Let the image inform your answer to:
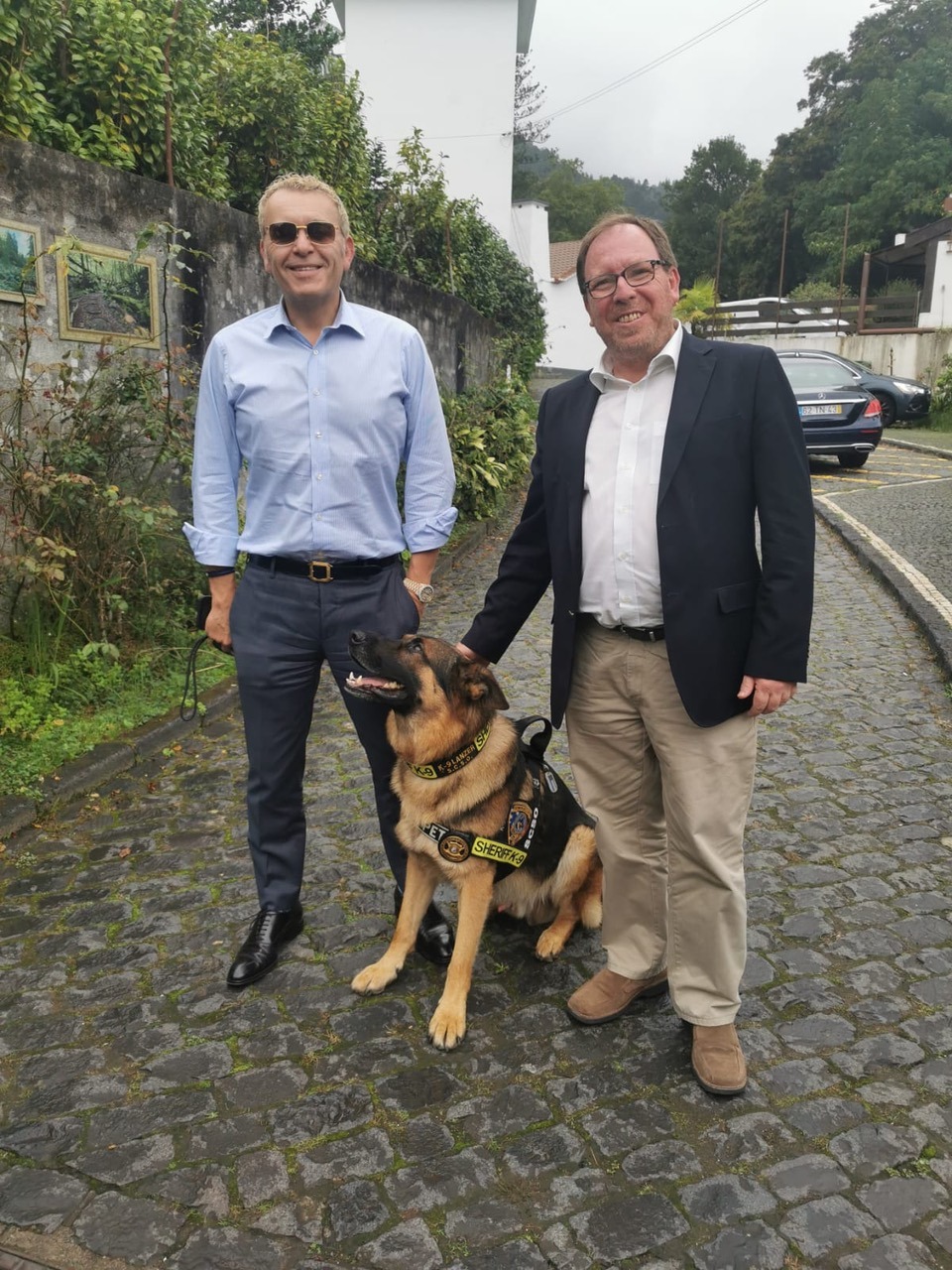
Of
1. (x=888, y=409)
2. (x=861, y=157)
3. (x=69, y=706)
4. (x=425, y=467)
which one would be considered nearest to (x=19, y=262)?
(x=69, y=706)

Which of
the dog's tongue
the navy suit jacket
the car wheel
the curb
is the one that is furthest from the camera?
the car wheel

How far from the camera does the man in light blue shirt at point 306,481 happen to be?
9.57 feet

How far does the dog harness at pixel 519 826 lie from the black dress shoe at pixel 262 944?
797 millimetres

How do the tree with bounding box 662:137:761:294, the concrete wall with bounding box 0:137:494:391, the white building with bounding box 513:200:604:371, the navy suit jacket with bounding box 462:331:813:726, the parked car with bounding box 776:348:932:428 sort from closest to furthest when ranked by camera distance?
the navy suit jacket with bounding box 462:331:813:726 → the concrete wall with bounding box 0:137:494:391 → the parked car with bounding box 776:348:932:428 → the white building with bounding box 513:200:604:371 → the tree with bounding box 662:137:761:294

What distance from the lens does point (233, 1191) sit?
2402mm

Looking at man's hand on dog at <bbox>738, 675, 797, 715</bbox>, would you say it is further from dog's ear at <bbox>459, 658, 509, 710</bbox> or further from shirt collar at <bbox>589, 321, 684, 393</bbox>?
shirt collar at <bbox>589, 321, 684, 393</bbox>

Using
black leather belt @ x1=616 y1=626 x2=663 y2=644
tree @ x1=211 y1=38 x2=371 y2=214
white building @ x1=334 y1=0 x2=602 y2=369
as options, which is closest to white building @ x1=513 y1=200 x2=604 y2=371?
white building @ x1=334 y1=0 x2=602 y2=369

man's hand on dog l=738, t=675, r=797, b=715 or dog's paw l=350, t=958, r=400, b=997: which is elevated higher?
man's hand on dog l=738, t=675, r=797, b=715

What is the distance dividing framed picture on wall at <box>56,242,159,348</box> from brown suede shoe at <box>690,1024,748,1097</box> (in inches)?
201

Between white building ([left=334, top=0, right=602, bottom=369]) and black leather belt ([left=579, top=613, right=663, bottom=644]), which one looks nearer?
black leather belt ([left=579, top=613, right=663, bottom=644])

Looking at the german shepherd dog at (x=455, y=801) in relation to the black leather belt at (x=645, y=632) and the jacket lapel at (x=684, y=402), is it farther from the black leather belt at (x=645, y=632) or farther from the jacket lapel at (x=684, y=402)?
the jacket lapel at (x=684, y=402)

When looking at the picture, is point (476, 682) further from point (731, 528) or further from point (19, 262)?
point (19, 262)

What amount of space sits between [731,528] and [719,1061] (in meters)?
1.62

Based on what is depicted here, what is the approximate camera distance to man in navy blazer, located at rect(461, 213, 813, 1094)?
2520 millimetres
